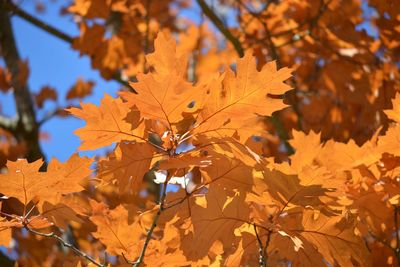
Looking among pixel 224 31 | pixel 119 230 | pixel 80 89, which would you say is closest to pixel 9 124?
pixel 80 89

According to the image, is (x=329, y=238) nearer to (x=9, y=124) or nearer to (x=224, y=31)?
(x=224, y=31)

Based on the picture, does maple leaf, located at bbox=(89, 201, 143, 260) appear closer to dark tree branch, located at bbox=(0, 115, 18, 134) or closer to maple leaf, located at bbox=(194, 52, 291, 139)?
maple leaf, located at bbox=(194, 52, 291, 139)

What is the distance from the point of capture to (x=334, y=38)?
2.41 m

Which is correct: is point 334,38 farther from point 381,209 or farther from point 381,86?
point 381,209

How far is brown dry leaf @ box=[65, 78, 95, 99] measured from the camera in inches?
155

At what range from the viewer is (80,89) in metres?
3.97

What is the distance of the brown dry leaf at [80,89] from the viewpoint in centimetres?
393

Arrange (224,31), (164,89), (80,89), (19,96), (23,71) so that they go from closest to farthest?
(164,89)
(224,31)
(23,71)
(19,96)
(80,89)

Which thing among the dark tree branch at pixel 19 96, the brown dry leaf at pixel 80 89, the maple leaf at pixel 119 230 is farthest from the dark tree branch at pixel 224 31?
the brown dry leaf at pixel 80 89

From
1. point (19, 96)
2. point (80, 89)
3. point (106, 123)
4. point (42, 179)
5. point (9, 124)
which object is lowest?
point (42, 179)

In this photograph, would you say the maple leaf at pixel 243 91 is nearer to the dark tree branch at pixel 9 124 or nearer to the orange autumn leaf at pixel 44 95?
the dark tree branch at pixel 9 124

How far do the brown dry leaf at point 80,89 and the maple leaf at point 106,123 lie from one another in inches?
119

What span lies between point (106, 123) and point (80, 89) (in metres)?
3.11

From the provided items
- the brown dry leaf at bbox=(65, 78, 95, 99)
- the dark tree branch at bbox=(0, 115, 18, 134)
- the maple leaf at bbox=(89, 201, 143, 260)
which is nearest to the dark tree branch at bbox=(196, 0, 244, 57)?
the maple leaf at bbox=(89, 201, 143, 260)
